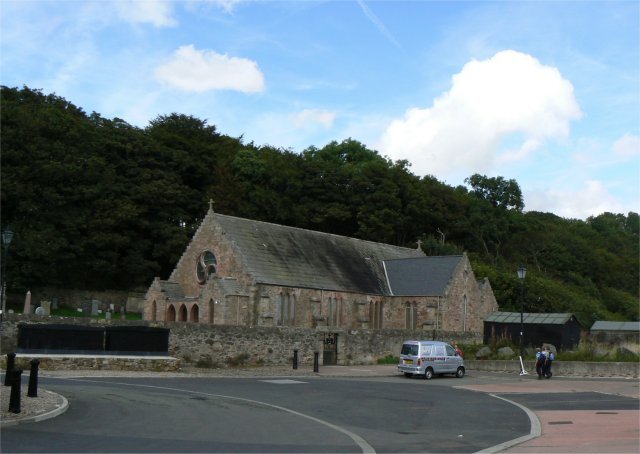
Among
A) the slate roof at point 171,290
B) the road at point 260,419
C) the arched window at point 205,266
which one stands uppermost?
the arched window at point 205,266

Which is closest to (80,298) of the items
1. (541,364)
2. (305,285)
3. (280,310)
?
(280,310)

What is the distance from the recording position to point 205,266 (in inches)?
1870

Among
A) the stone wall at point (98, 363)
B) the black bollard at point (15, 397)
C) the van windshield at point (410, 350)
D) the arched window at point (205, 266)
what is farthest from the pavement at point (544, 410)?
the arched window at point (205, 266)

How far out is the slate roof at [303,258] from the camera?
150ft

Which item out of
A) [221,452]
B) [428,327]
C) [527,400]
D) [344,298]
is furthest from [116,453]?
[428,327]

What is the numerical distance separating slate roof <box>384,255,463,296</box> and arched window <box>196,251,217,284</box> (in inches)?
586

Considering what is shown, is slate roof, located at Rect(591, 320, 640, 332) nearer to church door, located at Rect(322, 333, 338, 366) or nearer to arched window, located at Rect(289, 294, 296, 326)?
arched window, located at Rect(289, 294, 296, 326)

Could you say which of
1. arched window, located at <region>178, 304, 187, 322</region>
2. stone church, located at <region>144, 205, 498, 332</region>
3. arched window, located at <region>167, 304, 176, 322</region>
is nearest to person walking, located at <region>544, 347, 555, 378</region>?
stone church, located at <region>144, 205, 498, 332</region>

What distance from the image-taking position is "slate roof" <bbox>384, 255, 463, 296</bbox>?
52406 mm

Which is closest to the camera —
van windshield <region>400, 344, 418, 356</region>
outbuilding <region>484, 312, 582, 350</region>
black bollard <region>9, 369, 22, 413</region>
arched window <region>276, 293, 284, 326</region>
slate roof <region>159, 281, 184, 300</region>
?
black bollard <region>9, 369, 22, 413</region>

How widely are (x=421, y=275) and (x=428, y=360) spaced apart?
71.8 ft

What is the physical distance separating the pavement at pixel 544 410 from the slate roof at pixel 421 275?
58.4 feet

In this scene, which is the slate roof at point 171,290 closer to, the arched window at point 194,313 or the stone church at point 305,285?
the stone church at point 305,285

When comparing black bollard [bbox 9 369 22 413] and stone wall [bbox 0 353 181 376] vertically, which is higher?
black bollard [bbox 9 369 22 413]
